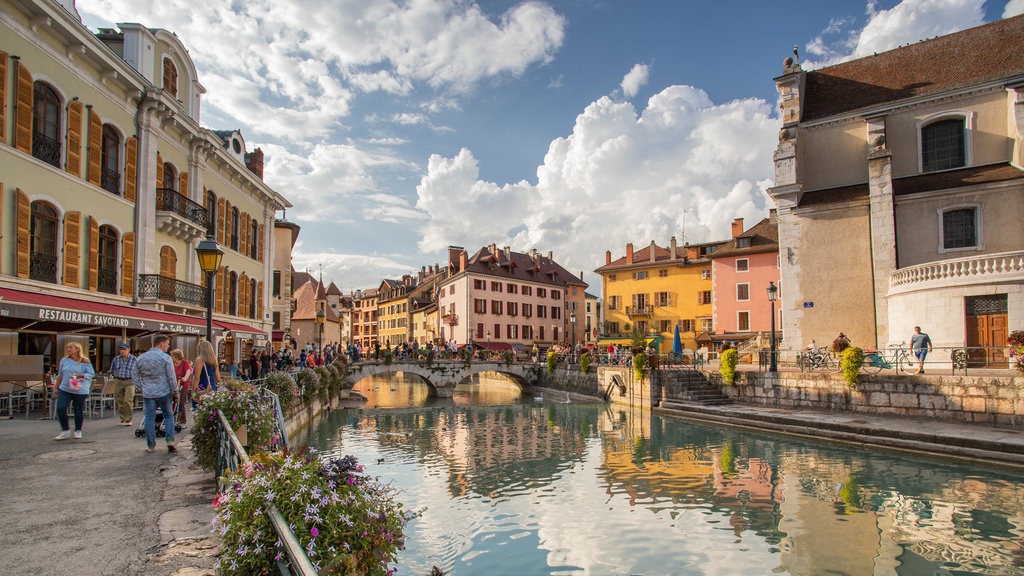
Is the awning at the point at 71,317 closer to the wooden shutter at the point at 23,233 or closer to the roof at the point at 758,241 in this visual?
the wooden shutter at the point at 23,233

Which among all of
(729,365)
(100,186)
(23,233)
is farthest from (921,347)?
(100,186)

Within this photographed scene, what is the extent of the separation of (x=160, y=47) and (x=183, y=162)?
158 inches

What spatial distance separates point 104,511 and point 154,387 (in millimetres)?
3174

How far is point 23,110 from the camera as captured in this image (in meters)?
14.3

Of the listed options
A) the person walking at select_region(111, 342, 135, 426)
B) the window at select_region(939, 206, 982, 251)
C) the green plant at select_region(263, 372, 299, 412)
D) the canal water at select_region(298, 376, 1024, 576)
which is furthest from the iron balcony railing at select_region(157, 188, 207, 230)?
the window at select_region(939, 206, 982, 251)

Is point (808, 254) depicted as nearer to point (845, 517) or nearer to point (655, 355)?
point (655, 355)

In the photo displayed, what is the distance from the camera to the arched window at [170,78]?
69.9ft

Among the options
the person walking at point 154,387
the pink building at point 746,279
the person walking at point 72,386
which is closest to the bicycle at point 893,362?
the person walking at point 154,387

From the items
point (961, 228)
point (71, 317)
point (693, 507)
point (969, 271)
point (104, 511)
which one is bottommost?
point (693, 507)

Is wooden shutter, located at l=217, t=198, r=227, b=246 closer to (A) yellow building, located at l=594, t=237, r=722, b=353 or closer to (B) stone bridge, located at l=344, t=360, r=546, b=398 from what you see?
(B) stone bridge, located at l=344, t=360, r=546, b=398

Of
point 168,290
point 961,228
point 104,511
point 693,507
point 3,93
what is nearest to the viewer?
point 104,511

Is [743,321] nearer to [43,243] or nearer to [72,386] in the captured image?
[43,243]

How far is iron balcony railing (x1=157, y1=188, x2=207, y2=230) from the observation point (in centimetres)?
2027

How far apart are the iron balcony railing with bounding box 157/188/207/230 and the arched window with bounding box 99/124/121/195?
1.86 meters
